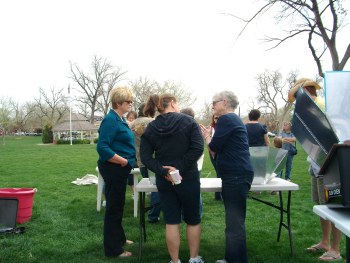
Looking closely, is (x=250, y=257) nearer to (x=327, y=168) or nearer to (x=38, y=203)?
(x=327, y=168)

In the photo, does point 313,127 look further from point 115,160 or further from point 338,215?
point 115,160

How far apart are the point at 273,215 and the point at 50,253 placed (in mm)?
3310

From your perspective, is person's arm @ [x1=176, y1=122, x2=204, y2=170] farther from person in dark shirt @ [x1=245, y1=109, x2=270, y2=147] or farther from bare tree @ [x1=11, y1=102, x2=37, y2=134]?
bare tree @ [x1=11, y1=102, x2=37, y2=134]

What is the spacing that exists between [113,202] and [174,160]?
3.21ft

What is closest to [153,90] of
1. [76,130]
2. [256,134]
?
[76,130]

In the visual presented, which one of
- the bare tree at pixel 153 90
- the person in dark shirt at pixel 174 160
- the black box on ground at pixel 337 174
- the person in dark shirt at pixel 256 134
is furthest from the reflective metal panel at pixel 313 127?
the bare tree at pixel 153 90

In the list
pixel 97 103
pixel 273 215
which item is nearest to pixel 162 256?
pixel 273 215

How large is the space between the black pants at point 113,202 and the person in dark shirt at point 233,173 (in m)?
1.06

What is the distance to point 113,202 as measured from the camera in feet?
12.7

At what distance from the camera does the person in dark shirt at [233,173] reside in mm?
3305

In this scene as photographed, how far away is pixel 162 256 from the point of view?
391 cm

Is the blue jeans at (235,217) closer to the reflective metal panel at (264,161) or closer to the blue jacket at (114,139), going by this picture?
the reflective metal panel at (264,161)

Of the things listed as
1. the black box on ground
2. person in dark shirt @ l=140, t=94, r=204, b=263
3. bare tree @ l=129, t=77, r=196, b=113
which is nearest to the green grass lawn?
person in dark shirt @ l=140, t=94, r=204, b=263

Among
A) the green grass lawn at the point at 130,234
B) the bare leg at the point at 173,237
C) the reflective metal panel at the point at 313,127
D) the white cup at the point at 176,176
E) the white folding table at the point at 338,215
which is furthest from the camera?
the green grass lawn at the point at 130,234
